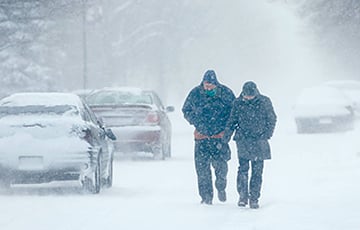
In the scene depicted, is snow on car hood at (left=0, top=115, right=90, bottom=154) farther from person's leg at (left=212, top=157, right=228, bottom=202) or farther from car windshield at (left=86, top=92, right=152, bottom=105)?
car windshield at (left=86, top=92, right=152, bottom=105)

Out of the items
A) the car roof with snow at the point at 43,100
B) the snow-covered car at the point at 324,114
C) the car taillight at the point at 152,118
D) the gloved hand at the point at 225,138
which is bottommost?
the snow-covered car at the point at 324,114

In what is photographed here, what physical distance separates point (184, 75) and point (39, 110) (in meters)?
73.3

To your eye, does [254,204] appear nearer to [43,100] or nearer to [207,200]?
[207,200]

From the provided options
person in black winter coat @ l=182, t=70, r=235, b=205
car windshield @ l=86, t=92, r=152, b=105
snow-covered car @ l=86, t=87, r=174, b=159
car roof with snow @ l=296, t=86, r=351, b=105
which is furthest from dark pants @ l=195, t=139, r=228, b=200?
car roof with snow @ l=296, t=86, r=351, b=105

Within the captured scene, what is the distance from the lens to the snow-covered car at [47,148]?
14.4 m

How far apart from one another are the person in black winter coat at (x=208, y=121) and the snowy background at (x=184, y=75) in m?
0.47

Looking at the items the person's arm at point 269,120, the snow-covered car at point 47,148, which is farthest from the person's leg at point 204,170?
the snow-covered car at point 47,148

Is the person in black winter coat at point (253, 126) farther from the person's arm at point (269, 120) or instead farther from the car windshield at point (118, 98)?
the car windshield at point (118, 98)

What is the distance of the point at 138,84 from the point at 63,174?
252 ft

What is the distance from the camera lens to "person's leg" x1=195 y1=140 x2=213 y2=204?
13008 millimetres

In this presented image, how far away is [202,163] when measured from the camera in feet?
42.8

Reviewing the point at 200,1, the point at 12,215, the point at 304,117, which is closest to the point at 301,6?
the point at 304,117

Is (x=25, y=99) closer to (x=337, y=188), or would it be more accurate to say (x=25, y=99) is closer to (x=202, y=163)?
(x=202, y=163)

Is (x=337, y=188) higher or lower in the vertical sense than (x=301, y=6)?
lower
